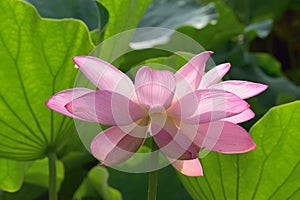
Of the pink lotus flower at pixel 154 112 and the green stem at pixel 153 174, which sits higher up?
the pink lotus flower at pixel 154 112

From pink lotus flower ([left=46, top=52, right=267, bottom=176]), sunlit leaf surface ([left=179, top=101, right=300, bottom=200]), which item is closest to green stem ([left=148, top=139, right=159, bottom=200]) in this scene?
pink lotus flower ([left=46, top=52, right=267, bottom=176])

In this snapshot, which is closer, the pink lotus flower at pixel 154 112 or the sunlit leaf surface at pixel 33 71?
the pink lotus flower at pixel 154 112

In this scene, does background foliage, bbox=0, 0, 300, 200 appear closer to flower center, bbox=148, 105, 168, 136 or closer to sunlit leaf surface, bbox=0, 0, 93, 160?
sunlit leaf surface, bbox=0, 0, 93, 160

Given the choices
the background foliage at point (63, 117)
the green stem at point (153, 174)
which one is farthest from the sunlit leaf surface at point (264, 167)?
the green stem at point (153, 174)

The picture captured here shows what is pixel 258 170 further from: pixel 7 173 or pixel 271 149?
pixel 7 173

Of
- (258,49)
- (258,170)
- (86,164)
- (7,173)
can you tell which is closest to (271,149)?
(258,170)

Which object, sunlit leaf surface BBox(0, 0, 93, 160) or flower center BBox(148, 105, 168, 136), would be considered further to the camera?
sunlit leaf surface BBox(0, 0, 93, 160)

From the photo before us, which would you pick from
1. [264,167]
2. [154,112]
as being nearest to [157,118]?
[154,112]

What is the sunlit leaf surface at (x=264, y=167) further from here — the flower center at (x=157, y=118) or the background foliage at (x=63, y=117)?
the flower center at (x=157, y=118)
